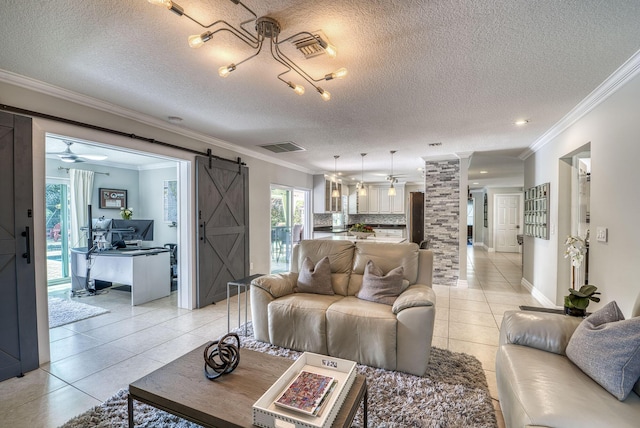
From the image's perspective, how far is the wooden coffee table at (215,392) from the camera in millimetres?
1352

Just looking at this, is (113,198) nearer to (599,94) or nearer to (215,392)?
(215,392)

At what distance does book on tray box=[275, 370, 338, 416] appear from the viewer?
1.33 m

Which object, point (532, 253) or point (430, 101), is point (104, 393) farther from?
point (532, 253)

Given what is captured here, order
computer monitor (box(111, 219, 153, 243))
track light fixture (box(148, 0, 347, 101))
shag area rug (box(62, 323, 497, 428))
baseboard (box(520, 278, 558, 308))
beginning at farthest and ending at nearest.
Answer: computer monitor (box(111, 219, 153, 243)) < baseboard (box(520, 278, 558, 308)) < shag area rug (box(62, 323, 497, 428)) < track light fixture (box(148, 0, 347, 101))

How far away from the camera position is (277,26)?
68.2 inches

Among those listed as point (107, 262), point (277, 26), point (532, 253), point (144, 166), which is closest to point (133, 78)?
point (277, 26)

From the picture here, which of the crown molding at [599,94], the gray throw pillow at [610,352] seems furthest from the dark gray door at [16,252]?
the crown molding at [599,94]

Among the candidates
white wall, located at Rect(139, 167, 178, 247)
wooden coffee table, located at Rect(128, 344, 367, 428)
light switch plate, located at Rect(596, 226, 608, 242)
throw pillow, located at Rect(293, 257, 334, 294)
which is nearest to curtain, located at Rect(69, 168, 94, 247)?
white wall, located at Rect(139, 167, 178, 247)

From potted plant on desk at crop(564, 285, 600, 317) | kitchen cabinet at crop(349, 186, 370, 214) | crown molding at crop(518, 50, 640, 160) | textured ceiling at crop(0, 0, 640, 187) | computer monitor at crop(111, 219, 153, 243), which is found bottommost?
potted plant on desk at crop(564, 285, 600, 317)

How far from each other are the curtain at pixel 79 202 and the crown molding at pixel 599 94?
7937 mm

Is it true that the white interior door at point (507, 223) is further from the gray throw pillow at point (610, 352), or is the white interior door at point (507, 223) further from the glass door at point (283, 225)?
the gray throw pillow at point (610, 352)

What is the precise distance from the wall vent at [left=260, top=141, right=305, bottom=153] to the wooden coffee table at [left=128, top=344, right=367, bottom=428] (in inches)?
138

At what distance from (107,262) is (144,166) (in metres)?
2.85

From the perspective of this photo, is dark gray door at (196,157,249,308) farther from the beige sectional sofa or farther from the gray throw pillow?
the gray throw pillow
